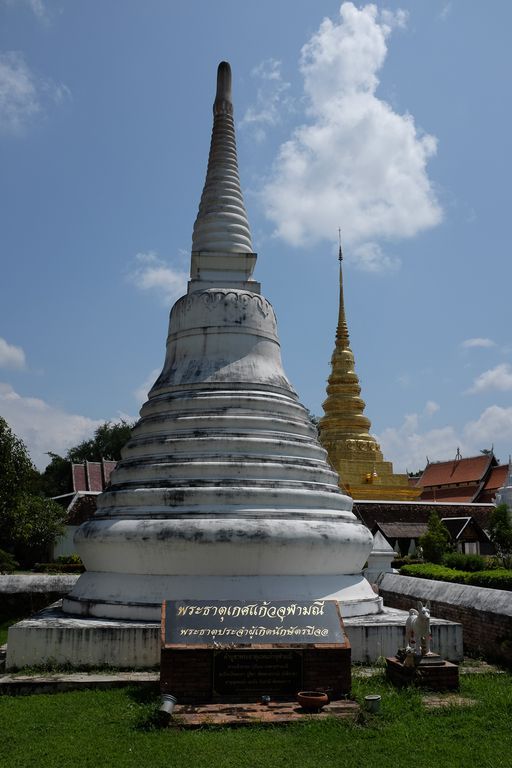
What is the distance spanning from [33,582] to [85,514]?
13.5 m

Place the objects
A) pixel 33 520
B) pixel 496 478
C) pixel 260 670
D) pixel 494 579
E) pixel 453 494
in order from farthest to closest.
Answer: pixel 453 494 → pixel 496 478 → pixel 33 520 → pixel 494 579 → pixel 260 670

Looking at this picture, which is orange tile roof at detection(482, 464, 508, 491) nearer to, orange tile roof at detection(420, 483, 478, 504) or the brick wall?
orange tile roof at detection(420, 483, 478, 504)

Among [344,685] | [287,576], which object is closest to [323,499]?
[287,576]

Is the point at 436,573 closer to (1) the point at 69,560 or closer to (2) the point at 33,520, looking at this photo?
(2) the point at 33,520

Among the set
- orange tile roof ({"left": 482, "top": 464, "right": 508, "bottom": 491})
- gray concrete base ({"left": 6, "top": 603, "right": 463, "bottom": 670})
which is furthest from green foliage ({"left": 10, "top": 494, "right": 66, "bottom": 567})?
orange tile roof ({"left": 482, "top": 464, "right": 508, "bottom": 491})

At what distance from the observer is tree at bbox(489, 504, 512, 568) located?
27031 mm

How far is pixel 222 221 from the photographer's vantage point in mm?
14984

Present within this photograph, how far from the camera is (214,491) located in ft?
35.8

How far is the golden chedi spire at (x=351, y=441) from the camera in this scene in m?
35.1

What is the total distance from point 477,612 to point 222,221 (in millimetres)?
9050

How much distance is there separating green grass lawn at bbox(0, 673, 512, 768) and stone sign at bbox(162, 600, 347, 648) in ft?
2.56

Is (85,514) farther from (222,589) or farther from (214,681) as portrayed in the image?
(214,681)

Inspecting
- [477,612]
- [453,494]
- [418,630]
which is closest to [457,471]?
[453,494]

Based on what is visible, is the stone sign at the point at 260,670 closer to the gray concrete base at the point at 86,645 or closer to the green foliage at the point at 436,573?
the gray concrete base at the point at 86,645
